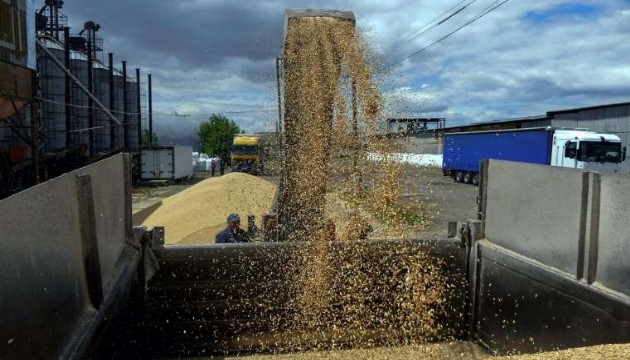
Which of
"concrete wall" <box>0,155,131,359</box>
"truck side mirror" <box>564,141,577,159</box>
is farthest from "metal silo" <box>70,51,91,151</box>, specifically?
"concrete wall" <box>0,155,131,359</box>

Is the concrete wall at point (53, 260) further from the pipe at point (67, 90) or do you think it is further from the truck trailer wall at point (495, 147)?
the pipe at point (67, 90)

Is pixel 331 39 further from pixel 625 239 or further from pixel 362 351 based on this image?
pixel 625 239

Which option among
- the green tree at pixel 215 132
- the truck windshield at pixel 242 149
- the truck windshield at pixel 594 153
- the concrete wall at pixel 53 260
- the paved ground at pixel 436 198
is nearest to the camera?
the concrete wall at pixel 53 260

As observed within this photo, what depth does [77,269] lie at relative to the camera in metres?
2.43

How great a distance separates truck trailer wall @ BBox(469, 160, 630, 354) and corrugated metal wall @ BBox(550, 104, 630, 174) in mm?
22034

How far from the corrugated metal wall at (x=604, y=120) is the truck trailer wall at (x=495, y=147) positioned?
16.2 feet

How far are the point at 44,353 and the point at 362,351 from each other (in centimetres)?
208

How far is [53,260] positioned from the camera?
2115 mm

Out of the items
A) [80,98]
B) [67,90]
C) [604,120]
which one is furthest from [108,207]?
[604,120]

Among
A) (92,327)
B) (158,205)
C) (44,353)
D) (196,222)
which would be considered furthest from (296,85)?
(158,205)

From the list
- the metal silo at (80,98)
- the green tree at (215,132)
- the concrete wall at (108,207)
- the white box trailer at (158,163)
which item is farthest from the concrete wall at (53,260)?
the green tree at (215,132)

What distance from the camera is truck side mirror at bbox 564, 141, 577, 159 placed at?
721 inches

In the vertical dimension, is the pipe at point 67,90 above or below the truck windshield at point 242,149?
above

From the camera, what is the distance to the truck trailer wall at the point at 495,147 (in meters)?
19.8
